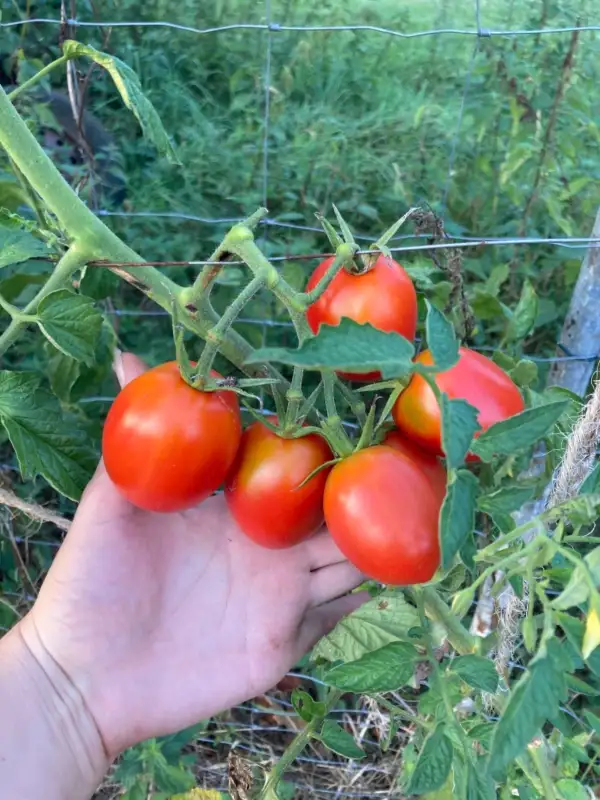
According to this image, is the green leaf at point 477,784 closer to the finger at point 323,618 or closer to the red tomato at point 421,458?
the red tomato at point 421,458

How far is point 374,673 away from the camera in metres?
0.70

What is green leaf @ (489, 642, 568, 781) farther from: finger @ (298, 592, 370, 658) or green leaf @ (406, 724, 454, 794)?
finger @ (298, 592, 370, 658)

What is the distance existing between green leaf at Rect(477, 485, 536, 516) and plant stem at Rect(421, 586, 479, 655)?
10.0 inches

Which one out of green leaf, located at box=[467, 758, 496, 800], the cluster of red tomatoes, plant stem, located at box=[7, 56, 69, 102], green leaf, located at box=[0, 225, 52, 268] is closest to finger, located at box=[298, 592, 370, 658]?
the cluster of red tomatoes

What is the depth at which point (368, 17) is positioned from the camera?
2623 mm

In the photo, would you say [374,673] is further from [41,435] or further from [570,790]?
[41,435]

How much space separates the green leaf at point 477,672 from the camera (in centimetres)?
67

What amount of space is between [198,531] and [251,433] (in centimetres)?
31

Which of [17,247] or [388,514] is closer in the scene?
[388,514]

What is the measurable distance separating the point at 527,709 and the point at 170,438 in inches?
16.0

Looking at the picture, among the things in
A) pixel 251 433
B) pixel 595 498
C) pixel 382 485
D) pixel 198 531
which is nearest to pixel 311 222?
pixel 198 531

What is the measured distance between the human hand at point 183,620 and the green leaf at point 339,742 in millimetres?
135

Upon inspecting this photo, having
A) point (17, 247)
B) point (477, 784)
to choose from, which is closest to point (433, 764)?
point (477, 784)

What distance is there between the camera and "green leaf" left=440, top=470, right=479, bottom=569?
1.65 ft
